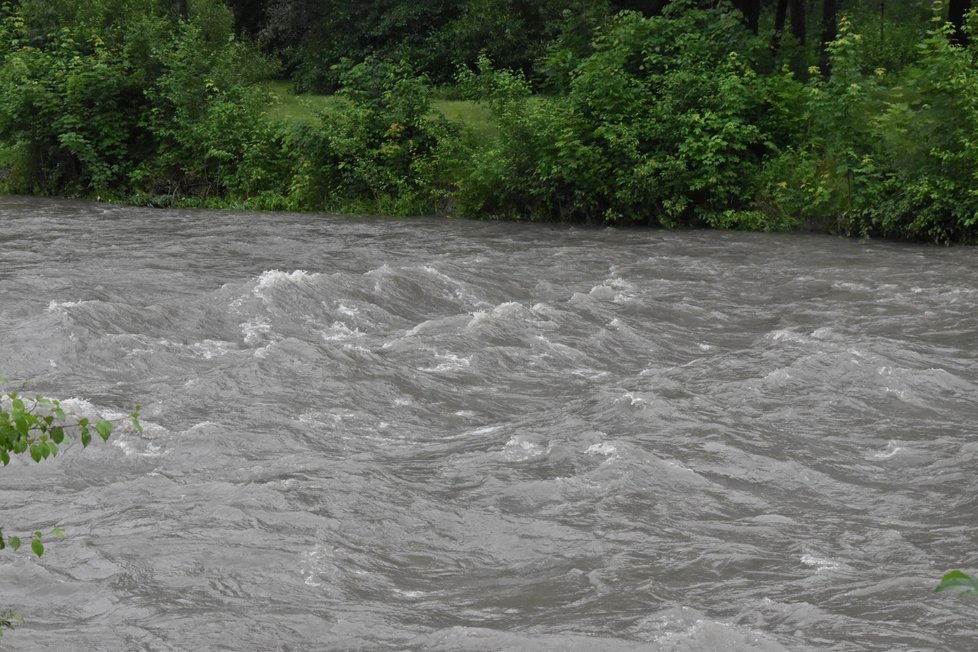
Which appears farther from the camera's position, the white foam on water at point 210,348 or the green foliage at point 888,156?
the green foliage at point 888,156

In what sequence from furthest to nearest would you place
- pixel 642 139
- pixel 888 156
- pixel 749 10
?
pixel 749 10 → pixel 642 139 → pixel 888 156

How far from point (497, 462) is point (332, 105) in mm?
18872

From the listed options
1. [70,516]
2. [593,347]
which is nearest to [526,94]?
[593,347]

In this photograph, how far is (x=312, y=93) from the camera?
3553cm

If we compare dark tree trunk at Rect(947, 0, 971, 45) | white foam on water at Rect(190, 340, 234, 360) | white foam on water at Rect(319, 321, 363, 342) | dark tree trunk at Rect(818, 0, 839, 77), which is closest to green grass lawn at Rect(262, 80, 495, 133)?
dark tree trunk at Rect(818, 0, 839, 77)

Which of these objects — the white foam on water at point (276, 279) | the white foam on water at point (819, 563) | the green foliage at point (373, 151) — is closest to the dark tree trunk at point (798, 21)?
the green foliage at point (373, 151)

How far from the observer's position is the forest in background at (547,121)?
20562 millimetres

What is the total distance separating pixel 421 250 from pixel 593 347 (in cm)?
702

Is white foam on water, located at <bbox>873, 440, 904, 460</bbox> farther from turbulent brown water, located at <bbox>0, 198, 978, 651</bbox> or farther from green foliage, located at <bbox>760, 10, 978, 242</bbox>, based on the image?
green foliage, located at <bbox>760, 10, 978, 242</bbox>

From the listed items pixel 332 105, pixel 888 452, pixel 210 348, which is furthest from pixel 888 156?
pixel 210 348

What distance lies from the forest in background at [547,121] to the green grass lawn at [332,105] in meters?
0.15

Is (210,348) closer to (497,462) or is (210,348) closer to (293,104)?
(497,462)

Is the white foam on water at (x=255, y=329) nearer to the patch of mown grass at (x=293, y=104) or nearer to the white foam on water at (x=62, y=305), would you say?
the white foam on water at (x=62, y=305)

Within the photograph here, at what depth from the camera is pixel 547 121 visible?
23.1m
